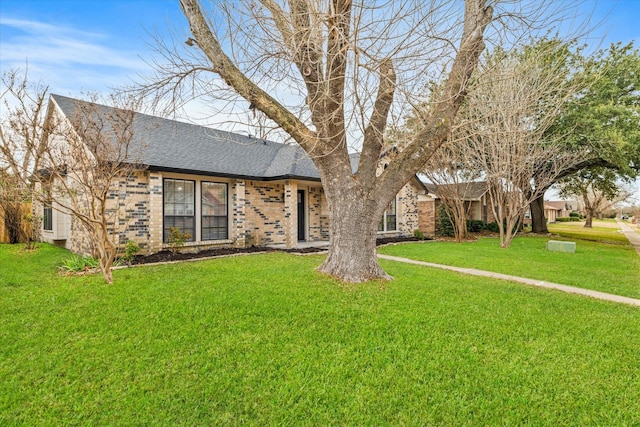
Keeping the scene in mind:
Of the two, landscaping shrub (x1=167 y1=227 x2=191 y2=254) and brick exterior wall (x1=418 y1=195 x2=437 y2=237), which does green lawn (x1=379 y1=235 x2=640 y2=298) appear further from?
landscaping shrub (x1=167 y1=227 x2=191 y2=254)

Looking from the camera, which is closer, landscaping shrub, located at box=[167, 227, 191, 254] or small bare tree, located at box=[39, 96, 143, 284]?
small bare tree, located at box=[39, 96, 143, 284]

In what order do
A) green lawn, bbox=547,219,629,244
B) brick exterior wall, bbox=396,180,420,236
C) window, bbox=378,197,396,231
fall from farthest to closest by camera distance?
1. green lawn, bbox=547,219,629,244
2. brick exterior wall, bbox=396,180,420,236
3. window, bbox=378,197,396,231

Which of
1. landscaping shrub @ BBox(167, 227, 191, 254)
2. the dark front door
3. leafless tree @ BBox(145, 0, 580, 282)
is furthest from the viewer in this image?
the dark front door

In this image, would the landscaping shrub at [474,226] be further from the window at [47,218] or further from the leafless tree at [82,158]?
the window at [47,218]

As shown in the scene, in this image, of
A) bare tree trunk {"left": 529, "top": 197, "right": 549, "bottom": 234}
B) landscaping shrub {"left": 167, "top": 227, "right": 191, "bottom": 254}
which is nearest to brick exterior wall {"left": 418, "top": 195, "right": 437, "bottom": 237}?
bare tree trunk {"left": 529, "top": 197, "right": 549, "bottom": 234}

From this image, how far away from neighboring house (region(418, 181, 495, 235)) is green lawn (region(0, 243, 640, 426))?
12.9 meters

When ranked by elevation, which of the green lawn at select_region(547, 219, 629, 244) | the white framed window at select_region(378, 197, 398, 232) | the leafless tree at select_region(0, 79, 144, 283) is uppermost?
the leafless tree at select_region(0, 79, 144, 283)

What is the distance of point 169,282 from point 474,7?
7843 millimetres

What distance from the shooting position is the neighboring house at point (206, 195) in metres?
9.60

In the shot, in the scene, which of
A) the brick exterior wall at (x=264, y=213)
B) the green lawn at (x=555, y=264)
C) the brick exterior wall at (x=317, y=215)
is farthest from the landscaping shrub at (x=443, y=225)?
the brick exterior wall at (x=264, y=213)

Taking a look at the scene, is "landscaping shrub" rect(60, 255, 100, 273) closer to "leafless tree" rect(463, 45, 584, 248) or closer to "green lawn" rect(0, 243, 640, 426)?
"green lawn" rect(0, 243, 640, 426)

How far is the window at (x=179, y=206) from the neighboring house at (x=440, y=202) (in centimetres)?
1250

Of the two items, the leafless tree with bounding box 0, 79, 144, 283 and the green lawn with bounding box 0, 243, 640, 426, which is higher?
the leafless tree with bounding box 0, 79, 144, 283

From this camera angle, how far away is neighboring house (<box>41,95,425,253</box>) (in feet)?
31.5
